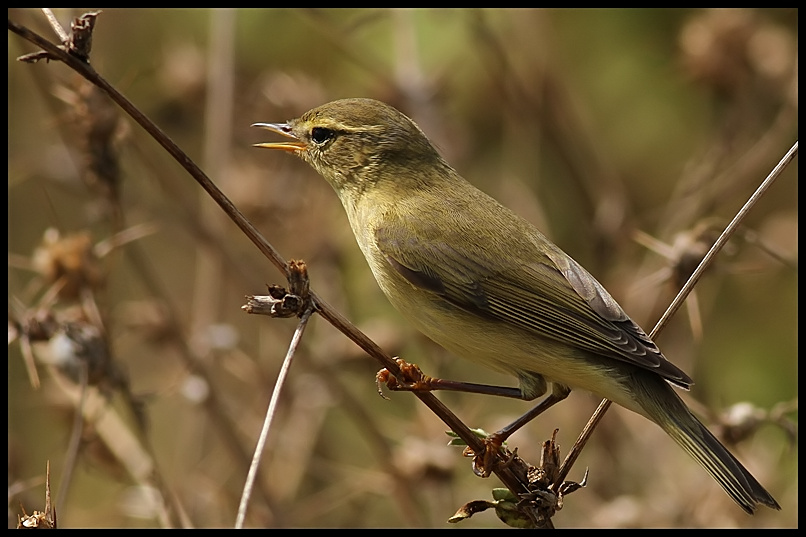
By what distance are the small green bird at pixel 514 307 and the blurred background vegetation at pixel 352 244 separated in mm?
346

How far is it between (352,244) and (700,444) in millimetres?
2522

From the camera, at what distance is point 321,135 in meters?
3.88

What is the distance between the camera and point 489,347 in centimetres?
327

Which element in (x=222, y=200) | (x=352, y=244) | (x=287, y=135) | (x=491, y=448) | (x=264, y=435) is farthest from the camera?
(x=352, y=244)

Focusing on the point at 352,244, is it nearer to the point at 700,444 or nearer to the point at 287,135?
the point at 287,135

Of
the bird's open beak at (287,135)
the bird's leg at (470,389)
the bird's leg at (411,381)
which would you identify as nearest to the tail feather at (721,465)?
the bird's leg at (470,389)

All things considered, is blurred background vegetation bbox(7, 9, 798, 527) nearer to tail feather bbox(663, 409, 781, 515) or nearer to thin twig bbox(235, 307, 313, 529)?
tail feather bbox(663, 409, 781, 515)

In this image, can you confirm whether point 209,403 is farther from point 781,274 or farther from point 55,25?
point 781,274

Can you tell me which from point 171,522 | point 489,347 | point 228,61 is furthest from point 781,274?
point 171,522

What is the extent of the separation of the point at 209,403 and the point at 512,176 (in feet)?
7.59

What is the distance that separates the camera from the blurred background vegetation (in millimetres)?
3875

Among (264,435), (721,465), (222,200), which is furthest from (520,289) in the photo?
(264,435)

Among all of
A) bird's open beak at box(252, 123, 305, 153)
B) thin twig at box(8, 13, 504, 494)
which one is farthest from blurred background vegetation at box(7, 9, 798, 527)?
thin twig at box(8, 13, 504, 494)

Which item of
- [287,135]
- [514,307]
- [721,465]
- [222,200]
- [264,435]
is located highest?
[287,135]
